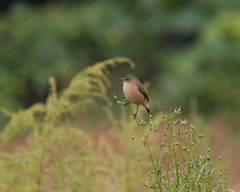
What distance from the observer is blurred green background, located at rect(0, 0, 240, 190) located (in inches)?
226

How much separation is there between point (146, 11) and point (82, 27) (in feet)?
4.75

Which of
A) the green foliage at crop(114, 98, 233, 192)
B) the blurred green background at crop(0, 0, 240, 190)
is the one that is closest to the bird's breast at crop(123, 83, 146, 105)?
the green foliage at crop(114, 98, 233, 192)

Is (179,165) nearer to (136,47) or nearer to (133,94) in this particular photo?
(133,94)

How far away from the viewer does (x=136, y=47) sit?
735cm

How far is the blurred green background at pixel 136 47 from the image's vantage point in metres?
5.74

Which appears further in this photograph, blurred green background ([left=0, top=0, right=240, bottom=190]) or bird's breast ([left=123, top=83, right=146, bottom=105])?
blurred green background ([left=0, top=0, right=240, bottom=190])

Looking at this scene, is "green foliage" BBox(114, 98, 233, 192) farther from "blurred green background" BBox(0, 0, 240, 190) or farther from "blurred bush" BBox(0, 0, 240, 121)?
"blurred bush" BBox(0, 0, 240, 121)

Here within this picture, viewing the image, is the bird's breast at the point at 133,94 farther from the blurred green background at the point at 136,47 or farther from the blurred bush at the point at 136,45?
the blurred bush at the point at 136,45

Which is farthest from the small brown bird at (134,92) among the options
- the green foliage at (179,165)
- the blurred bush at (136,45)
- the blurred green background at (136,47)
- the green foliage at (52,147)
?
the blurred bush at (136,45)

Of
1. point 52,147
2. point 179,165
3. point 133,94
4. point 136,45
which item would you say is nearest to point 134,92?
point 133,94

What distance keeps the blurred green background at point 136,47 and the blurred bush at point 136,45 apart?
2 cm

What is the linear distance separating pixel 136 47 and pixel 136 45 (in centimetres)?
5

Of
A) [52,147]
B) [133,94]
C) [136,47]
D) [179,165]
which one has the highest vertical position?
[136,47]

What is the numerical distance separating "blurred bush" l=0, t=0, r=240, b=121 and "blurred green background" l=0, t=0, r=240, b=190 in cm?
2
